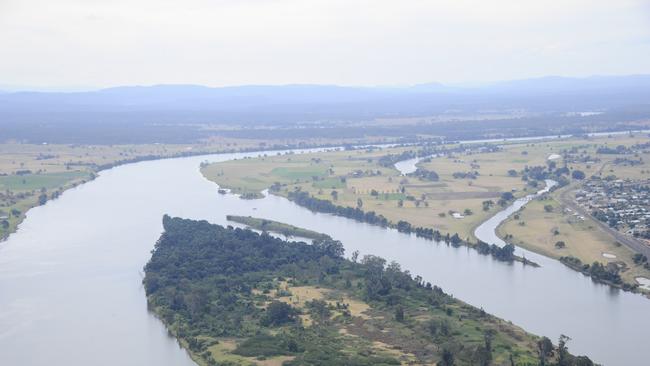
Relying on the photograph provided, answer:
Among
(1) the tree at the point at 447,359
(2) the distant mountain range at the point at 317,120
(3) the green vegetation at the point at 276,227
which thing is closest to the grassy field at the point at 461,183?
(3) the green vegetation at the point at 276,227

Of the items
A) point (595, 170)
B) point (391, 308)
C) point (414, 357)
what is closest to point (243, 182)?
point (595, 170)

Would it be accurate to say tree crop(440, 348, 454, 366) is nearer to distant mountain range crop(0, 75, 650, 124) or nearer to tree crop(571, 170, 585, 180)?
tree crop(571, 170, 585, 180)

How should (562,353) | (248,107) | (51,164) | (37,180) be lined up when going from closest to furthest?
(562,353), (37,180), (51,164), (248,107)

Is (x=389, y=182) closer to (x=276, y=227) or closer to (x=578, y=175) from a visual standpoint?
(x=578, y=175)

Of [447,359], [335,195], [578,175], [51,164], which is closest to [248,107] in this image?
[51,164]

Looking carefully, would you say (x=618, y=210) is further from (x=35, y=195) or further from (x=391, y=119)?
(x=391, y=119)

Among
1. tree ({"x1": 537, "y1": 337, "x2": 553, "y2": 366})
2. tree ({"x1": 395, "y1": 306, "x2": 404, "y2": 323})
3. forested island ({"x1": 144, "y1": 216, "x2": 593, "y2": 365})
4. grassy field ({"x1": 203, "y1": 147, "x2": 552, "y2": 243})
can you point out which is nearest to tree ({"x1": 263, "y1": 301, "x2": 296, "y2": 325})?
forested island ({"x1": 144, "y1": 216, "x2": 593, "y2": 365})

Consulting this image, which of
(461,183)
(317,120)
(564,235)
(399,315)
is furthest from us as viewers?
(317,120)
